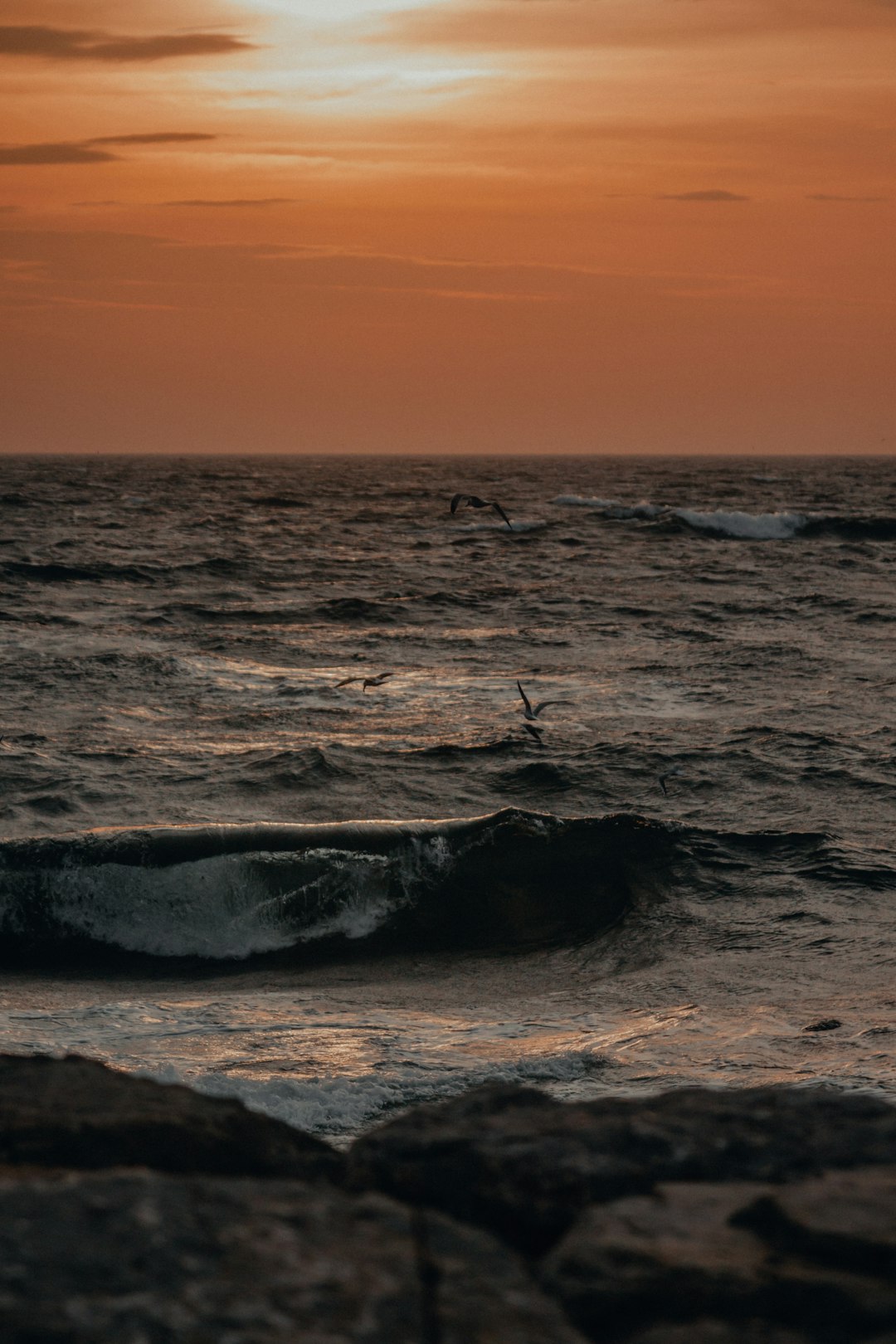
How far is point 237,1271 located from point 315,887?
9.42 meters

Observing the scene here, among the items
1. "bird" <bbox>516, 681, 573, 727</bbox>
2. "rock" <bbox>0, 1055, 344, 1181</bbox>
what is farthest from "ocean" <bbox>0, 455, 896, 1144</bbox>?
"rock" <bbox>0, 1055, 344, 1181</bbox>

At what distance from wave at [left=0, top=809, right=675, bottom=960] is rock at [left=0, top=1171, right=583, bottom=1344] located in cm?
820

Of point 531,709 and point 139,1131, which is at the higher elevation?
point 139,1131

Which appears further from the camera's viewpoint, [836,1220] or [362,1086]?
[362,1086]

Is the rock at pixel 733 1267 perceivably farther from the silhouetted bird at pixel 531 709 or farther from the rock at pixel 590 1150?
the silhouetted bird at pixel 531 709

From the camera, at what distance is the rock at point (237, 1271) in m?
2.21

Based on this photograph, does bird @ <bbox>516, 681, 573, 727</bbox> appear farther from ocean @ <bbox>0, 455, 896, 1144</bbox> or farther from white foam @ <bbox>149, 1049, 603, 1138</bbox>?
white foam @ <bbox>149, 1049, 603, 1138</bbox>

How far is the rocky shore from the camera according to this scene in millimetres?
2287

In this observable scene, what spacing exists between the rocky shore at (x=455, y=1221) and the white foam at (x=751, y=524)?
164 feet

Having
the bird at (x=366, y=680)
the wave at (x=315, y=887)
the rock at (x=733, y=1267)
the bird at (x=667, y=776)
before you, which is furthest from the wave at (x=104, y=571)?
the rock at (x=733, y=1267)

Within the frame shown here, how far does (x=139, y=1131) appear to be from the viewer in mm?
3033

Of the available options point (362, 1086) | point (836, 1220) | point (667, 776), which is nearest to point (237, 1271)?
point (836, 1220)

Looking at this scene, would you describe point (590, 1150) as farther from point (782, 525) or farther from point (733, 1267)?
point (782, 525)

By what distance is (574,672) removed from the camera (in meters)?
21.9
